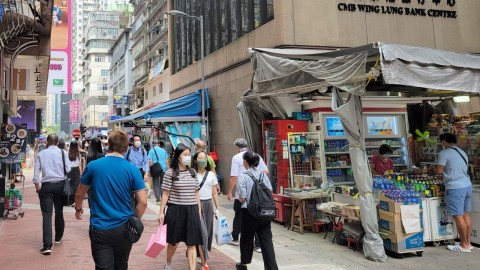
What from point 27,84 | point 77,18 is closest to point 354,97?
point 27,84

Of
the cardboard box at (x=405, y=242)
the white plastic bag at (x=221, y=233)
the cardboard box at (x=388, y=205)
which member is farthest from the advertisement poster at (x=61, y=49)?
the cardboard box at (x=405, y=242)

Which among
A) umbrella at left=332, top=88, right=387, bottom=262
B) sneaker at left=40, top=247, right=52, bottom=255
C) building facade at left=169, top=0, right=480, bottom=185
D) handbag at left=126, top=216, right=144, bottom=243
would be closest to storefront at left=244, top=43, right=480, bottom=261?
umbrella at left=332, top=88, right=387, bottom=262

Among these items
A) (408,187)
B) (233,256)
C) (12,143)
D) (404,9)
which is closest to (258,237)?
(233,256)

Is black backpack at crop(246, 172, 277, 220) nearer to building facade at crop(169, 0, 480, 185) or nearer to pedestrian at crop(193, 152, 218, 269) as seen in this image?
pedestrian at crop(193, 152, 218, 269)

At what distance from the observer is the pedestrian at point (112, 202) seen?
3.60 m

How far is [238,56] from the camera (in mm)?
13734

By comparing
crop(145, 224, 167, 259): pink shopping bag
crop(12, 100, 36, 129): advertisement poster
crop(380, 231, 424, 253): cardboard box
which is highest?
crop(12, 100, 36, 129): advertisement poster

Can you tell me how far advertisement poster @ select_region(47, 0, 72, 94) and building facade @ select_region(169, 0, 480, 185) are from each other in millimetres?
5574

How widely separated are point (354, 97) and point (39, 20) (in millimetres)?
7146

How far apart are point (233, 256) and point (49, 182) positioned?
133 inches

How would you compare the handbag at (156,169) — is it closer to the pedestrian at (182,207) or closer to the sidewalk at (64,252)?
the sidewalk at (64,252)

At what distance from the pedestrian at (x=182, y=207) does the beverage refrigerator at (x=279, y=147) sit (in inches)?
167

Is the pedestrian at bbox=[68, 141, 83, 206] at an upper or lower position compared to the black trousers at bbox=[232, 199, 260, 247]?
upper

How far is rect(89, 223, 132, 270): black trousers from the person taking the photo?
11.8ft
